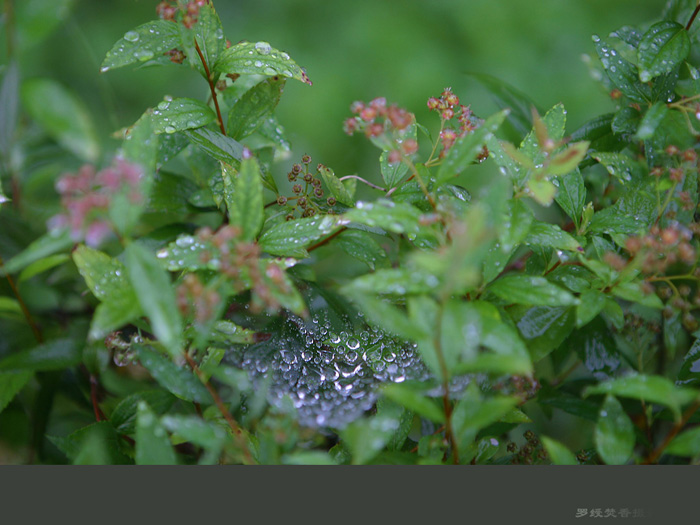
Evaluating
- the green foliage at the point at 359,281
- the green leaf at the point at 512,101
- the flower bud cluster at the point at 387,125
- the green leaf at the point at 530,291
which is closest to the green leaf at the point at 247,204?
the green foliage at the point at 359,281

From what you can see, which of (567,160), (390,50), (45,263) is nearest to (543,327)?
(567,160)

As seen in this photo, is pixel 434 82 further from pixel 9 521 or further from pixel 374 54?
pixel 9 521

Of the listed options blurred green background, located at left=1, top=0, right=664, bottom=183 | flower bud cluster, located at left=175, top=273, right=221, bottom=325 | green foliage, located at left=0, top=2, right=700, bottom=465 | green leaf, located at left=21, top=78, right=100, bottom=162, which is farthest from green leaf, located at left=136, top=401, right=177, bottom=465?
blurred green background, located at left=1, top=0, right=664, bottom=183

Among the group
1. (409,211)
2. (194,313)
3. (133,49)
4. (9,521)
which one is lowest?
(9,521)

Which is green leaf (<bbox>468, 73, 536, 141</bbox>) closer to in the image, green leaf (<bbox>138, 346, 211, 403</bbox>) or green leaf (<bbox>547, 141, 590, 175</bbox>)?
green leaf (<bbox>547, 141, 590, 175</bbox>)

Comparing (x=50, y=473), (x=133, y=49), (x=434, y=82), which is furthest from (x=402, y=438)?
(x=434, y=82)
